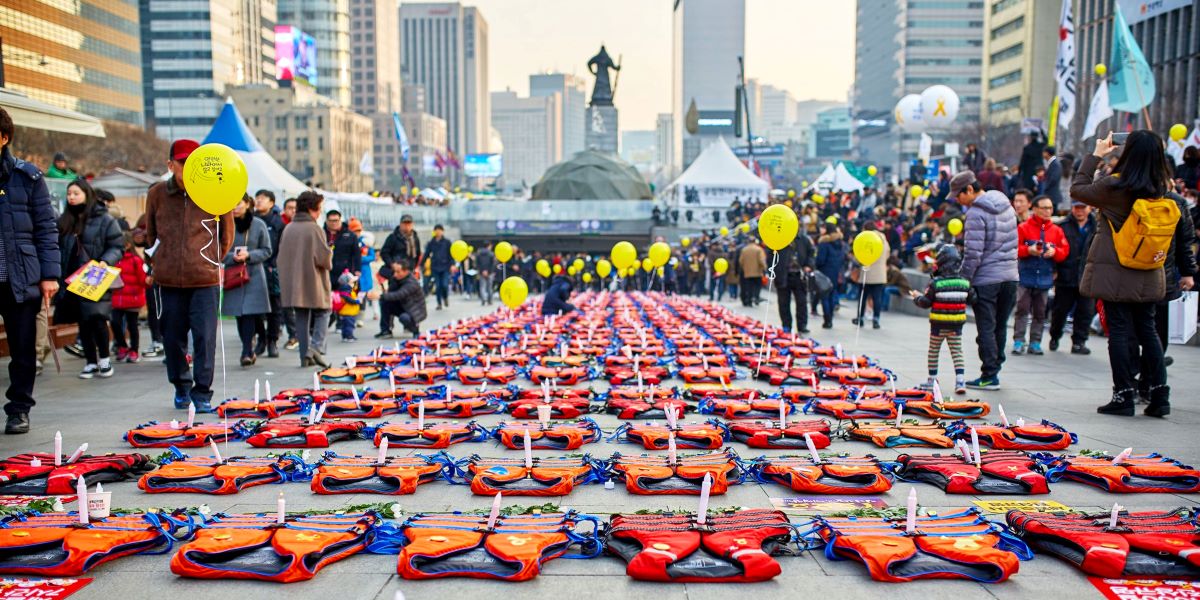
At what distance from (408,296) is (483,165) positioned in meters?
118

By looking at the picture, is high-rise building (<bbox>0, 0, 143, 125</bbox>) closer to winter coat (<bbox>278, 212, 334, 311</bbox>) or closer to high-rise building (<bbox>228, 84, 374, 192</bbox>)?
high-rise building (<bbox>228, 84, 374, 192</bbox>)

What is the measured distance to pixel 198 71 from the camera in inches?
4338

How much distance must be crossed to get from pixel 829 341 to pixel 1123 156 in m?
6.39

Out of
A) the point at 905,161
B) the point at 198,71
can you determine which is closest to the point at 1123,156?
the point at 905,161

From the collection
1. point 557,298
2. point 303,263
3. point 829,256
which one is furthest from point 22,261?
point 829,256

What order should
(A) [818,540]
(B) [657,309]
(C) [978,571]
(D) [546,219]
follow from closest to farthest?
(C) [978,571]
(A) [818,540]
(B) [657,309]
(D) [546,219]

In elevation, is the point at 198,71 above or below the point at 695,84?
below

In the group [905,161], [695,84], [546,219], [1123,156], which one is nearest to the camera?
[1123,156]

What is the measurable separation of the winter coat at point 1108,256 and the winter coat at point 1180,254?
65cm

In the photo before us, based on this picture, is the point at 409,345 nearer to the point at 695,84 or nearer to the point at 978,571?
the point at 978,571

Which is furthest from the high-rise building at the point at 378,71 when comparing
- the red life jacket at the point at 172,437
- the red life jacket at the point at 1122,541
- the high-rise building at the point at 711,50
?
the red life jacket at the point at 1122,541

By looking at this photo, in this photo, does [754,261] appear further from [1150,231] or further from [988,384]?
[1150,231]

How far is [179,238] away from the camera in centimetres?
716

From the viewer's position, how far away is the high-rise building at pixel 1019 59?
82875mm
